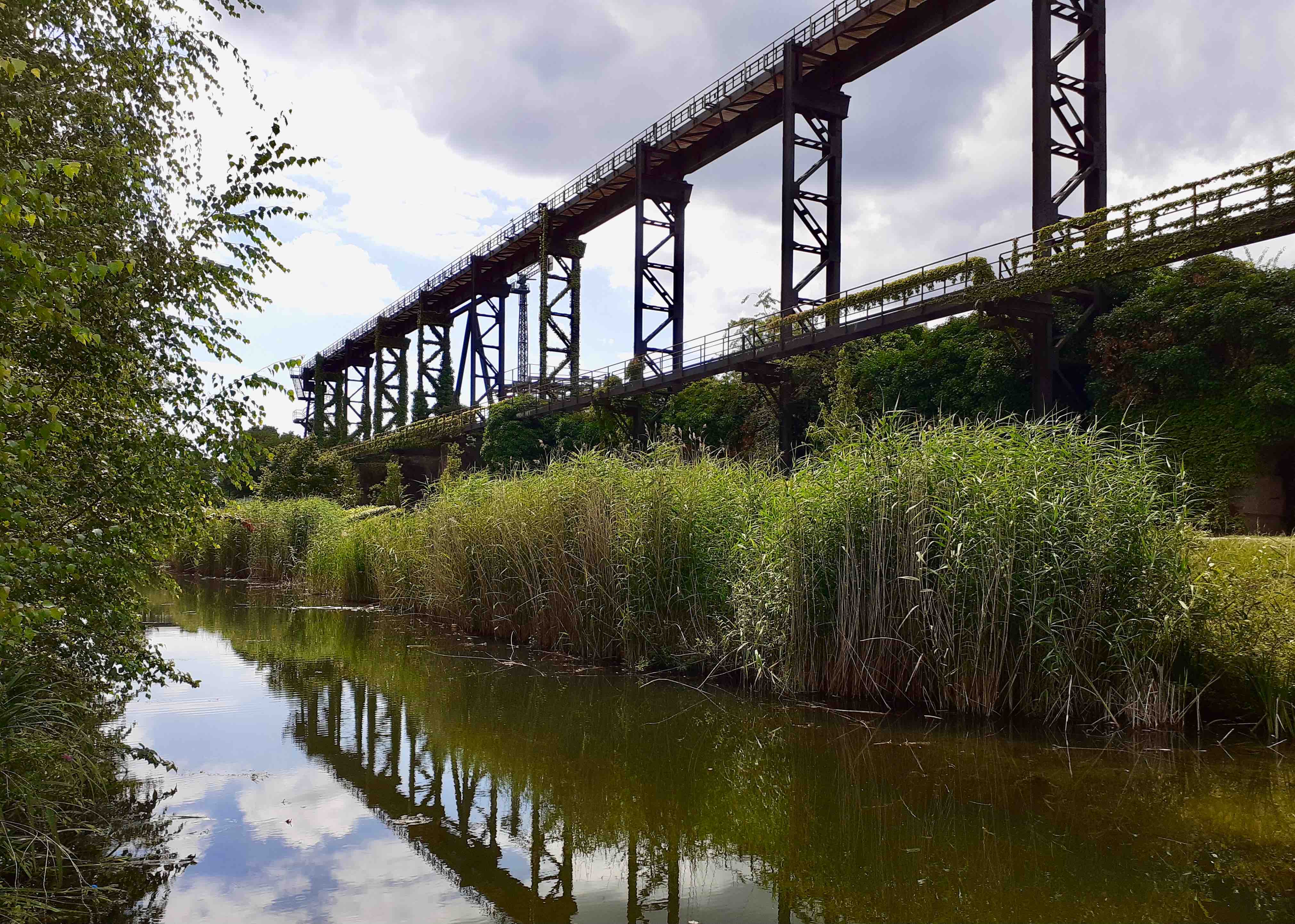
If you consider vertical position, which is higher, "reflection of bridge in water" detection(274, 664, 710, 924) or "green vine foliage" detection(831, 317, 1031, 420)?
"green vine foliage" detection(831, 317, 1031, 420)

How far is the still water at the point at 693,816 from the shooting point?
4.08 m

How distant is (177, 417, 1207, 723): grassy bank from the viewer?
6.61 meters

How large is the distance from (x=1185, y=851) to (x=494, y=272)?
143ft

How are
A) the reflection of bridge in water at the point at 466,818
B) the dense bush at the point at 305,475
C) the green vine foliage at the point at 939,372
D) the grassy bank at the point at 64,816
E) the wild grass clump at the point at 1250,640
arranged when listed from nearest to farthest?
the grassy bank at the point at 64,816
the reflection of bridge in water at the point at 466,818
the wild grass clump at the point at 1250,640
the green vine foliage at the point at 939,372
the dense bush at the point at 305,475

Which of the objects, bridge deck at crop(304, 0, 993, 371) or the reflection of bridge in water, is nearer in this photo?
the reflection of bridge in water

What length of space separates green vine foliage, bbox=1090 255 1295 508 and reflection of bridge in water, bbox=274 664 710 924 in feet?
38.2

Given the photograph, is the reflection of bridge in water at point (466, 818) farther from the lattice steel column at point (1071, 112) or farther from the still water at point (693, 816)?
the lattice steel column at point (1071, 112)

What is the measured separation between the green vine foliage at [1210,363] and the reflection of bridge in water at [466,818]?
1165 cm

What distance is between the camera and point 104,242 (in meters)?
4.57

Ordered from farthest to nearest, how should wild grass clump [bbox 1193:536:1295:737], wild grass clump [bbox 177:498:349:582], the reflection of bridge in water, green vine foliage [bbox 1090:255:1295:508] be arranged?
1. wild grass clump [bbox 177:498:349:582]
2. green vine foliage [bbox 1090:255:1295:508]
3. wild grass clump [bbox 1193:536:1295:737]
4. the reflection of bridge in water

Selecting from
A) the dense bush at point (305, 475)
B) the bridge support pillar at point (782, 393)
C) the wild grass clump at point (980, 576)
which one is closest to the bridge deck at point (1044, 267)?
the bridge support pillar at point (782, 393)

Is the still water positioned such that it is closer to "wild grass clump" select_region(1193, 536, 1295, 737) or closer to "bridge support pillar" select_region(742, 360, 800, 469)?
"wild grass clump" select_region(1193, 536, 1295, 737)

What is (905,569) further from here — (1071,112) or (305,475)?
(305,475)

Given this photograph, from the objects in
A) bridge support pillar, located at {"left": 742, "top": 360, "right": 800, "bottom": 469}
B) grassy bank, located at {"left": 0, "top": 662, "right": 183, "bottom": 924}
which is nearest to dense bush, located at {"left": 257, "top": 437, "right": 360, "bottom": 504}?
bridge support pillar, located at {"left": 742, "top": 360, "right": 800, "bottom": 469}
